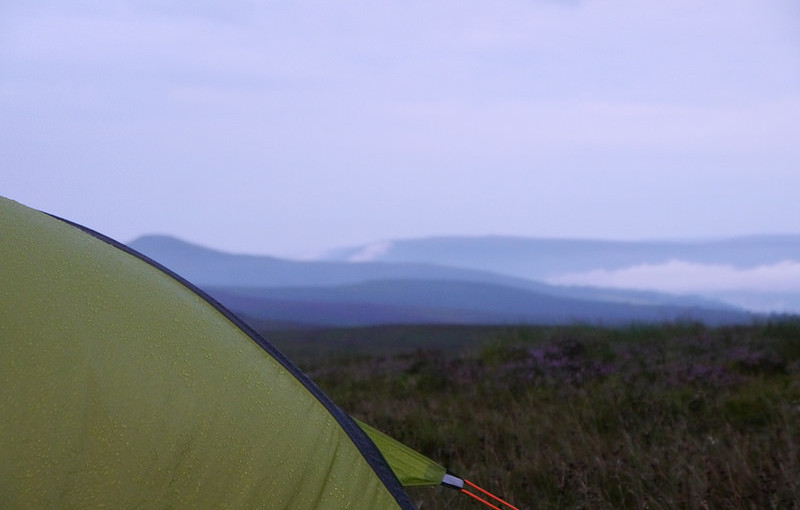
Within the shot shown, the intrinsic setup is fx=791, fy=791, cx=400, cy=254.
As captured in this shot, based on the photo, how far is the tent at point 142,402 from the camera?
2451 millimetres

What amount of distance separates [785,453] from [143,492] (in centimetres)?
389

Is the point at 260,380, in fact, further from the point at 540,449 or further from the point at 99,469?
the point at 540,449

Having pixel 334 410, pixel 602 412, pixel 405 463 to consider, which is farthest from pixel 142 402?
pixel 602 412

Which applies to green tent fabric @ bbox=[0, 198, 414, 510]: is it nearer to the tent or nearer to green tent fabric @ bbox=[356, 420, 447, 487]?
the tent

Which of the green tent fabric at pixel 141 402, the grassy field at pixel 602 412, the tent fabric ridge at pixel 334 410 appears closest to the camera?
the green tent fabric at pixel 141 402

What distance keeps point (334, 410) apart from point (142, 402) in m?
0.75

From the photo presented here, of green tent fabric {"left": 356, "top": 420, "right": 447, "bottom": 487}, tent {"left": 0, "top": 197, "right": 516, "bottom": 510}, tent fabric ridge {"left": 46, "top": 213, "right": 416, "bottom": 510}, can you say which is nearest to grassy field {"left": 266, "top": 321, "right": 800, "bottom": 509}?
green tent fabric {"left": 356, "top": 420, "right": 447, "bottom": 487}

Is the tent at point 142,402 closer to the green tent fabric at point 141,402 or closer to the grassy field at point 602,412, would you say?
the green tent fabric at point 141,402

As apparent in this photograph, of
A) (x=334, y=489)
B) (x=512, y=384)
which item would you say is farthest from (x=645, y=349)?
(x=334, y=489)

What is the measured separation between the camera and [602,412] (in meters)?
6.56

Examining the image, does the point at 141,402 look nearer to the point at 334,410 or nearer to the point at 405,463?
the point at 334,410

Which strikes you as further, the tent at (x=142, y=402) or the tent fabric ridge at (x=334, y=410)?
the tent fabric ridge at (x=334, y=410)

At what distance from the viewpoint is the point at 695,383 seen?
742cm

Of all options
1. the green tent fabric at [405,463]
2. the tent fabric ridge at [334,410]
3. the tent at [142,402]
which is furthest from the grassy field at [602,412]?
the tent at [142,402]
